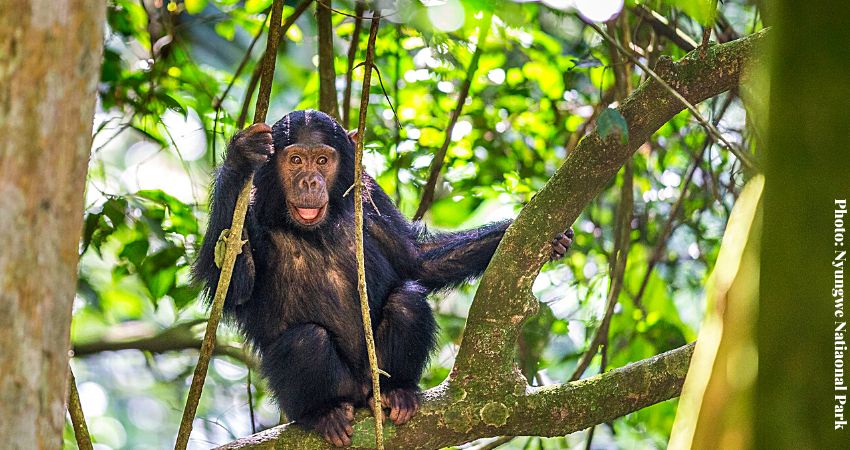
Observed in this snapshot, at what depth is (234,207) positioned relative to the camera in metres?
4.86

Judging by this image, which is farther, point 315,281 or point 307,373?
point 315,281

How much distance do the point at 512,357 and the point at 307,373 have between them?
119 centimetres

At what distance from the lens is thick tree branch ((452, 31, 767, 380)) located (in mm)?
4141

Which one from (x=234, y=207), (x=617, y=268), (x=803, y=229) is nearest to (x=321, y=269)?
(x=234, y=207)

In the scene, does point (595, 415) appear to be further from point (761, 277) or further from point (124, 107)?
point (124, 107)

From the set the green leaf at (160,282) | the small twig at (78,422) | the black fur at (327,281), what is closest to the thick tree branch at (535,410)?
the black fur at (327,281)

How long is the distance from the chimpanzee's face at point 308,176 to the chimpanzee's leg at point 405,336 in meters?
0.67

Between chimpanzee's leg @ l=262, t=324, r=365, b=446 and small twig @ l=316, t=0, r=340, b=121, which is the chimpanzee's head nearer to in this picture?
chimpanzee's leg @ l=262, t=324, r=365, b=446

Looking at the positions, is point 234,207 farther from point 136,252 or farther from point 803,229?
point 803,229

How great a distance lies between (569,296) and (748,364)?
23.7ft

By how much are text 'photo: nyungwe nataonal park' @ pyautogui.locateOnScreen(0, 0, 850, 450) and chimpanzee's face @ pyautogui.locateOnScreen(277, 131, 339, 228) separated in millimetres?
16

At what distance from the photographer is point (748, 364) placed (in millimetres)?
967

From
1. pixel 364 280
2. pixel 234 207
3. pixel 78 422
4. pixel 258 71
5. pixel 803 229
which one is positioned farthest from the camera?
pixel 258 71

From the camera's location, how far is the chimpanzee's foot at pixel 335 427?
448 centimetres
